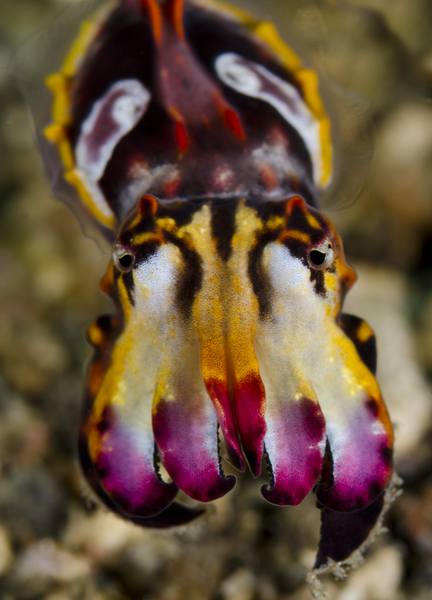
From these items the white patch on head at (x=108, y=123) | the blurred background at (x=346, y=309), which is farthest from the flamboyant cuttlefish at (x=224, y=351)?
the blurred background at (x=346, y=309)

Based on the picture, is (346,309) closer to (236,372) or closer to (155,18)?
(236,372)

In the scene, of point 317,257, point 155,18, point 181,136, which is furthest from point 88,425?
point 155,18

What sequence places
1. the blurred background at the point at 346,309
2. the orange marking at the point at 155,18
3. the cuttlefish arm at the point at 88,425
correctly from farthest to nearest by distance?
the blurred background at the point at 346,309
the orange marking at the point at 155,18
the cuttlefish arm at the point at 88,425

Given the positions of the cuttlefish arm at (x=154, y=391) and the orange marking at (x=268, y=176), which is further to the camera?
the orange marking at (x=268, y=176)

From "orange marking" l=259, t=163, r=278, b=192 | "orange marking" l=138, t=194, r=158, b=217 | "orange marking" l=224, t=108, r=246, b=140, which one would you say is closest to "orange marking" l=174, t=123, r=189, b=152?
"orange marking" l=224, t=108, r=246, b=140

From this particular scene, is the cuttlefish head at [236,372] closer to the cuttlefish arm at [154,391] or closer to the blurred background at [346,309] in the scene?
the cuttlefish arm at [154,391]

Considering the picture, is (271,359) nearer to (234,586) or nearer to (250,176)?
(250,176)

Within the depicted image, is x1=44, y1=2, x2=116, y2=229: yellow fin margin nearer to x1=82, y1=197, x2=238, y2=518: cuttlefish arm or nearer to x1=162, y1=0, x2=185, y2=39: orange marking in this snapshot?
x1=162, y1=0, x2=185, y2=39: orange marking
